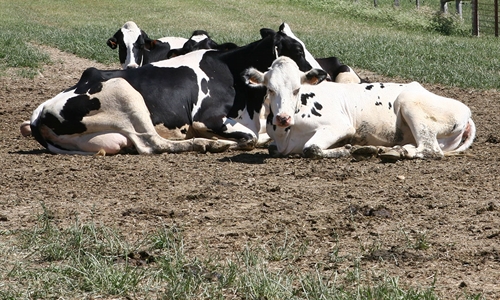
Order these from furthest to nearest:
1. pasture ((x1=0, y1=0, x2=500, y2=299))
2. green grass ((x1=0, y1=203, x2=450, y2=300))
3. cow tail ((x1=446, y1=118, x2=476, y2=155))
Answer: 1. cow tail ((x1=446, y1=118, x2=476, y2=155))
2. pasture ((x1=0, y1=0, x2=500, y2=299))
3. green grass ((x1=0, y1=203, x2=450, y2=300))

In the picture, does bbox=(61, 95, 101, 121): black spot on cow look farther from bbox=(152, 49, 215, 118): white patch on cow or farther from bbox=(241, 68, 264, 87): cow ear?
bbox=(241, 68, 264, 87): cow ear

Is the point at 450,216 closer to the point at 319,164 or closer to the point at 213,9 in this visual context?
the point at 319,164

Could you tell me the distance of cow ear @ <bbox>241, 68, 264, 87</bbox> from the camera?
977cm

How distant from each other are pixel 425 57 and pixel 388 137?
1063cm

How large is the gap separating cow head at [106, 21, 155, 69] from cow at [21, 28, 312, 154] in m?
4.41

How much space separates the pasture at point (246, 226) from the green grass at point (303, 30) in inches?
292

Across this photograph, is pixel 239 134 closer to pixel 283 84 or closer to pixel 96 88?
pixel 283 84

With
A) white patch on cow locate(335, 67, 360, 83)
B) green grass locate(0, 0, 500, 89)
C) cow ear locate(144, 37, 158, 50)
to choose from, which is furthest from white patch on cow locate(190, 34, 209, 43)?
green grass locate(0, 0, 500, 89)

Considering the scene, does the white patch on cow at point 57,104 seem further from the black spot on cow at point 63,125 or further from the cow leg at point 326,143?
the cow leg at point 326,143

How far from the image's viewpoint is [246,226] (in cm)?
650

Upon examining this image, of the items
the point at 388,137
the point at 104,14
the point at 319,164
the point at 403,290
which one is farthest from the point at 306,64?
the point at 104,14

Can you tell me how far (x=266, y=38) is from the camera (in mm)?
11234

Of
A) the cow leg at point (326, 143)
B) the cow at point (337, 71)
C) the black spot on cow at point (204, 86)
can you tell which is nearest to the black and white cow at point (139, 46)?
the cow at point (337, 71)

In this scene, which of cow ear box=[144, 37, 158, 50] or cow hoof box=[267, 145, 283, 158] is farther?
cow ear box=[144, 37, 158, 50]
